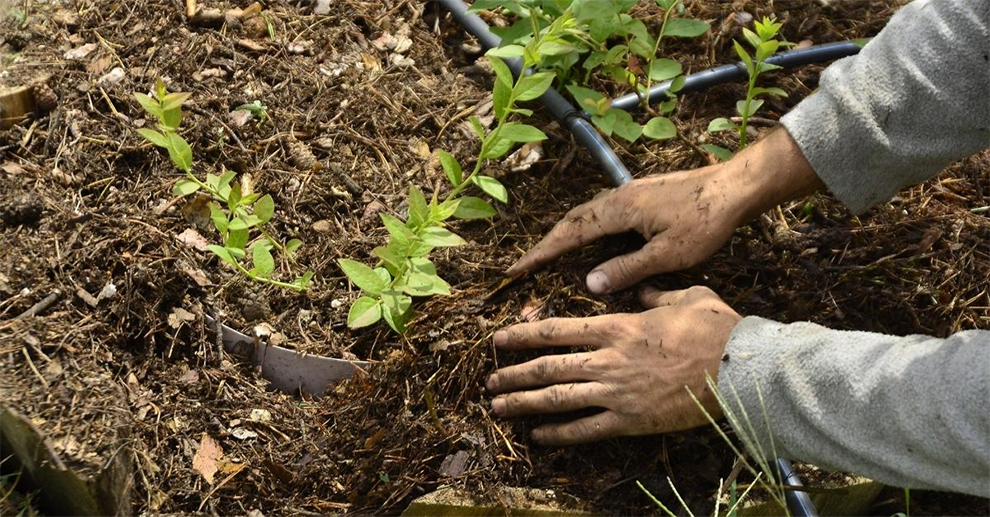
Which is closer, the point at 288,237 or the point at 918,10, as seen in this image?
the point at 918,10

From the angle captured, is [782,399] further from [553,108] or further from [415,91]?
[415,91]

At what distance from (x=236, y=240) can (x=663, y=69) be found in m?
1.17

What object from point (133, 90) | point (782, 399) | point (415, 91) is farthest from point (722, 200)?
point (133, 90)

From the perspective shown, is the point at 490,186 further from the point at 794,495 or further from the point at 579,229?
the point at 794,495

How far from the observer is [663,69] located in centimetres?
242

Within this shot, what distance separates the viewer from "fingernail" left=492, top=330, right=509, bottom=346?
80.0 inches

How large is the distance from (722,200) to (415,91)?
1.00 metres

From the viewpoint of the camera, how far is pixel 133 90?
253 cm

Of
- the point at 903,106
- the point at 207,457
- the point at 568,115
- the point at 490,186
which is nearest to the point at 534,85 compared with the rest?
the point at 490,186

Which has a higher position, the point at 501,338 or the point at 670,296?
the point at 670,296

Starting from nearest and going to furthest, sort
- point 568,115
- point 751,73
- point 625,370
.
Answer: point 625,370 → point 751,73 → point 568,115

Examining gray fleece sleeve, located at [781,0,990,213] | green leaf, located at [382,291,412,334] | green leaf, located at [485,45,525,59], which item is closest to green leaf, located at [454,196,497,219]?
green leaf, located at [382,291,412,334]

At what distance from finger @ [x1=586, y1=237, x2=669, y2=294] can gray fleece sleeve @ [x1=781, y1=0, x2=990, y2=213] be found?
16.2 inches

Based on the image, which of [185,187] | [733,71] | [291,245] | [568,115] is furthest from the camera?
[733,71]
